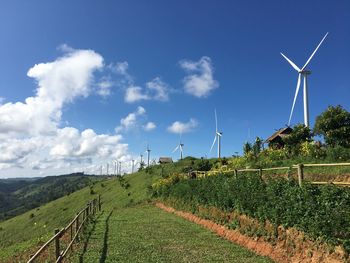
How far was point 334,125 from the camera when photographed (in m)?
35.8

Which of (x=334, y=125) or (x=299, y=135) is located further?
(x=299, y=135)

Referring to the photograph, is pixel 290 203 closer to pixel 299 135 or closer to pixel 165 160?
pixel 299 135

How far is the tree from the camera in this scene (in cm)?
3500

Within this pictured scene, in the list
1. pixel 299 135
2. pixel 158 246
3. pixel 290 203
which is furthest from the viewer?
pixel 299 135

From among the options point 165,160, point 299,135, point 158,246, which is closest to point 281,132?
point 299,135

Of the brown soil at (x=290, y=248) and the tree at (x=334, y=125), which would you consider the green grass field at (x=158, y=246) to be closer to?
the brown soil at (x=290, y=248)

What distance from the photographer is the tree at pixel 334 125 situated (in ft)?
115

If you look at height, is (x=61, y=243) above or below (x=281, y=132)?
below

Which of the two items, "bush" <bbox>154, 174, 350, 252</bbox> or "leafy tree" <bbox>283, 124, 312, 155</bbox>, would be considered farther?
"leafy tree" <bbox>283, 124, 312, 155</bbox>

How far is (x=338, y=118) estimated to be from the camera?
35.5 m

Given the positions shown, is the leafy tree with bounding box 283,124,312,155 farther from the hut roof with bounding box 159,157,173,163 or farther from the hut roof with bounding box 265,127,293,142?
the hut roof with bounding box 159,157,173,163

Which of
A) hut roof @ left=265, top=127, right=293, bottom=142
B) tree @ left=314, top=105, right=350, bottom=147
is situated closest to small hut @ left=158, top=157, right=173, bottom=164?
hut roof @ left=265, top=127, right=293, bottom=142

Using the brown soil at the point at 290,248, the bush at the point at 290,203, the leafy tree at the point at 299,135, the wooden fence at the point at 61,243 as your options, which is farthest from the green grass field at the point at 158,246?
the leafy tree at the point at 299,135

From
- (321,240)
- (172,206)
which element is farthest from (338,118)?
(321,240)
